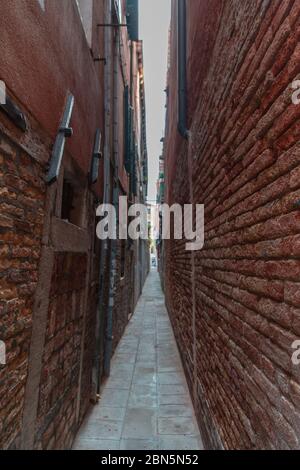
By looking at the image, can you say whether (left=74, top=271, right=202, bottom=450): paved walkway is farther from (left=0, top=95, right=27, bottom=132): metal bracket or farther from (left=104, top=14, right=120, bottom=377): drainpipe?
(left=0, top=95, right=27, bottom=132): metal bracket

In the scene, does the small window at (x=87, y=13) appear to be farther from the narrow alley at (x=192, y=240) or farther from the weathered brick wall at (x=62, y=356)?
the weathered brick wall at (x=62, y=356)

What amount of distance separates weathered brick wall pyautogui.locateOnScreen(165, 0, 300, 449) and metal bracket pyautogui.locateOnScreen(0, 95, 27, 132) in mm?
1460

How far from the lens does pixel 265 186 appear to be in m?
1.62

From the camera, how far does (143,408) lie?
3873 mm

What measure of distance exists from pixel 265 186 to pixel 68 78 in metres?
2.32

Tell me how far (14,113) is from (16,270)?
97 centimetres

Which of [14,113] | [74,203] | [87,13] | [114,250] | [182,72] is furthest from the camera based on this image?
[114,250]

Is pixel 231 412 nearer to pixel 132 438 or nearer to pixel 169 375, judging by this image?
pixel 132 438

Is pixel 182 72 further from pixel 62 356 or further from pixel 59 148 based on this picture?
pixel 62 356

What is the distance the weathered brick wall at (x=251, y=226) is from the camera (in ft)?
4.42

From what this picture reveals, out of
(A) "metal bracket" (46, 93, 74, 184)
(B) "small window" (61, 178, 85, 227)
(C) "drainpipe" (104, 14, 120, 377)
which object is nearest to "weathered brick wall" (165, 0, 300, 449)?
(A) "metal bracket" (46, 93, 74, 184)

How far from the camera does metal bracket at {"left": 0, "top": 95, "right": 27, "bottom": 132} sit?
5.25 feet

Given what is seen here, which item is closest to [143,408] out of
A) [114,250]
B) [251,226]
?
[114,250]
